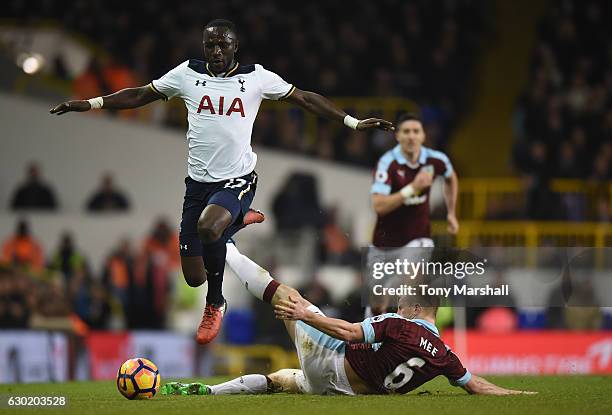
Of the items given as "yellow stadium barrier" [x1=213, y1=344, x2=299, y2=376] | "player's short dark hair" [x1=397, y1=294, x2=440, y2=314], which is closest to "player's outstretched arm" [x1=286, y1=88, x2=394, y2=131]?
"player's short dark hair" [x1=397, y1=294, x2=440, y2=314]

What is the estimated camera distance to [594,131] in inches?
758

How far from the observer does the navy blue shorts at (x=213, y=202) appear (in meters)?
9.66

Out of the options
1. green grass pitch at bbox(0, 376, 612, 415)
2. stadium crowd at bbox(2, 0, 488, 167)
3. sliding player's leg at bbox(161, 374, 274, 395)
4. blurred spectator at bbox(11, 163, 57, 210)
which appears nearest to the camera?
green grass pitch at bbox(0, 376, 612, 415)

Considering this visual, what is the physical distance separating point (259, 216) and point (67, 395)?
A: 85.0 inches

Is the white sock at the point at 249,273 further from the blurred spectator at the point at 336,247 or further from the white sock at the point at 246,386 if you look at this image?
the blurred spectator at the point at 336,247

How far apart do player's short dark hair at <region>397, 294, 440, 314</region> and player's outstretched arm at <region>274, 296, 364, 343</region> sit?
1139 mm

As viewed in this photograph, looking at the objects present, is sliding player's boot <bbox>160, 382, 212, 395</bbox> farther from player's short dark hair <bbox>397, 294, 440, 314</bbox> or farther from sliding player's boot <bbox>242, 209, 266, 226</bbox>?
player's short dark hair <bbox>397, 294, 440, 314</bbox>

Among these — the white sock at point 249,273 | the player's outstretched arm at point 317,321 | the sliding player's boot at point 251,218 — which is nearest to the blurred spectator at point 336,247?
the sliding player's boot at point 251,218

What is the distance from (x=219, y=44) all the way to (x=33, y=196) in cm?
965

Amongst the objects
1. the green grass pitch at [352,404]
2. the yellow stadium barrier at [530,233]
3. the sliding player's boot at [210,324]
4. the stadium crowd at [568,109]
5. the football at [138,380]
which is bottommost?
the green grass pitch at [352,404]

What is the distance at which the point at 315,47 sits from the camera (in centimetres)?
2125

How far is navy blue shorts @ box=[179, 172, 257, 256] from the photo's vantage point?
31.7 ft

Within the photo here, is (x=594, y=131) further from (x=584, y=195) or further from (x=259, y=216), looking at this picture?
(x=259, y=216)

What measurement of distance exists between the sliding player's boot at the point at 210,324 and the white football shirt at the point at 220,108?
106 cm
